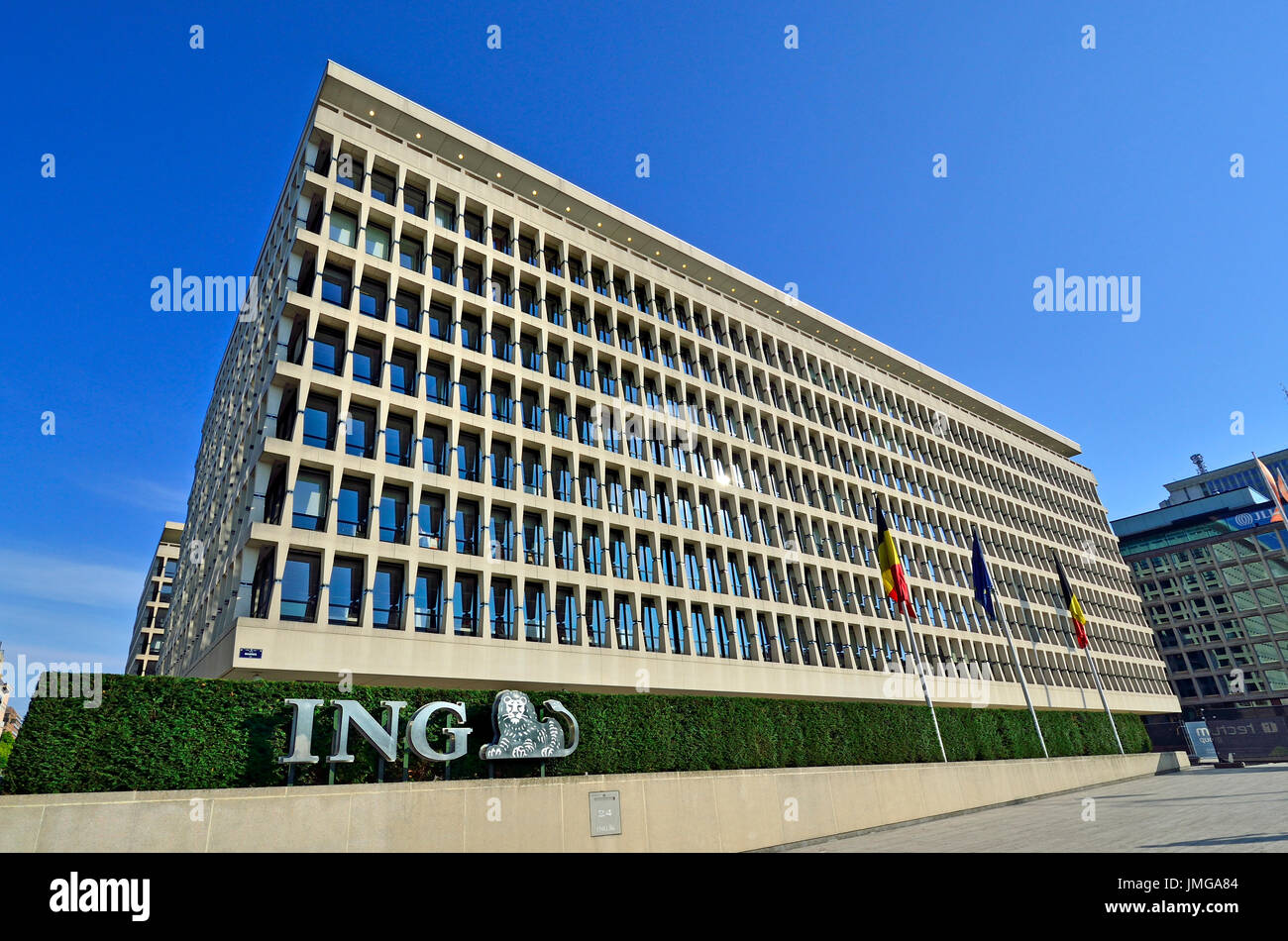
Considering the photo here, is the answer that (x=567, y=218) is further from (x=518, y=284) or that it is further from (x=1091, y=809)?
(x=1091, y=809)

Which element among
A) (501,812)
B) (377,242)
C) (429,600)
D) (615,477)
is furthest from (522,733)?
(377,242)

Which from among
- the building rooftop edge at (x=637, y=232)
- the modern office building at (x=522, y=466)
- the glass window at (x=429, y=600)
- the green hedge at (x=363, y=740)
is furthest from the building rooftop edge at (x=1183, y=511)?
the glass window at (x=429, y=600)

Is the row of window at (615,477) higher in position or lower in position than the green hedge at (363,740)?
higher

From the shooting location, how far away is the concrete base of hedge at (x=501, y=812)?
1287 cm

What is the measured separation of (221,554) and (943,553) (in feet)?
148

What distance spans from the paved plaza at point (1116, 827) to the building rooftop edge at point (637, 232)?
32.8m

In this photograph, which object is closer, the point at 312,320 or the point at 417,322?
the point at 312,320

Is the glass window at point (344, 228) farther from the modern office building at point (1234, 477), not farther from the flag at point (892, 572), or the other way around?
the modern office building at point (1234, 477)

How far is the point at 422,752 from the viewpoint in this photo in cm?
1736

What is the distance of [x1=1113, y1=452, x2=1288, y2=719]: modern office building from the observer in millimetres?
84500

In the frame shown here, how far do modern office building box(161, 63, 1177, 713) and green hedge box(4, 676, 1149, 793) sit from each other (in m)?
6.33

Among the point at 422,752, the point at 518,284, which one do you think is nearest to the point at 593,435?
the point at 518,284

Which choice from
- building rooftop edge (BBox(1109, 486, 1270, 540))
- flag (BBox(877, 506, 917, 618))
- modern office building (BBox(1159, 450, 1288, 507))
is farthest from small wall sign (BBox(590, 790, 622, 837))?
modern office building (BBox(1159, 450, 1288, 507))

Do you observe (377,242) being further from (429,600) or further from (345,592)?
(429,600)
